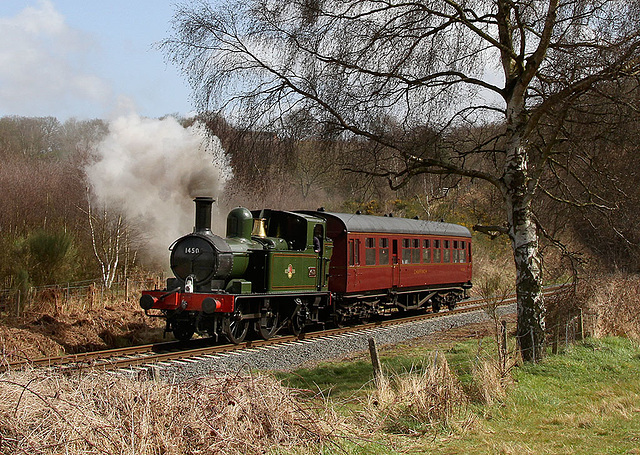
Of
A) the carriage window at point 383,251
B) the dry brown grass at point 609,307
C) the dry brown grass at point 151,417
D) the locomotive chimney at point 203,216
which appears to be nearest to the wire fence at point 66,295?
the locomotive chimney at point 203,216

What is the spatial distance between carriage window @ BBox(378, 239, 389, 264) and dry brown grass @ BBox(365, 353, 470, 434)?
9082 millimetres

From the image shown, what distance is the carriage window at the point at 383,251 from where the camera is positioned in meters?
16.1


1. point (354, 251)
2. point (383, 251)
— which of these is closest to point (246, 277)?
point (354, 251)

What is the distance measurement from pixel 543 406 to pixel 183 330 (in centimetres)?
785

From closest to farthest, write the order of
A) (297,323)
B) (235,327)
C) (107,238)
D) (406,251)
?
(235,327) → (297,323) → (406,251) → (107,238)

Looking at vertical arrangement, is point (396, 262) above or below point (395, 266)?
above

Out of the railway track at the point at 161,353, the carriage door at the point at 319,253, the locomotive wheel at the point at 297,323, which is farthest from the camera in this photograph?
the carriage door at the point at 319,253

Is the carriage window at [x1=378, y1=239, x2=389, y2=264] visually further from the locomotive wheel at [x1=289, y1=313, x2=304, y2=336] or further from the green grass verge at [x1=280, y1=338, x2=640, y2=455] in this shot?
the green grass verge at [x1=280, y1=338, x2=640, y2=455]

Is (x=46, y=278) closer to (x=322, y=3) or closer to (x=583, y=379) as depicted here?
(x=322, y=3)

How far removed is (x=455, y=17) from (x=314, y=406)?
578 centimetres

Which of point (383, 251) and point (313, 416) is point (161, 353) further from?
point (383, 251)

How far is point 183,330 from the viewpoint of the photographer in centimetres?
1270

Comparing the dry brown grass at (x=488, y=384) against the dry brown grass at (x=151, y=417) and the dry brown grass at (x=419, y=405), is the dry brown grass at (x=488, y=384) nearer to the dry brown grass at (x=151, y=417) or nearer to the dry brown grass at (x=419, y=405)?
the dry brown grass at (x=419, y=405)

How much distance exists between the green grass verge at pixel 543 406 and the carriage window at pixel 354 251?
13.1 ft
